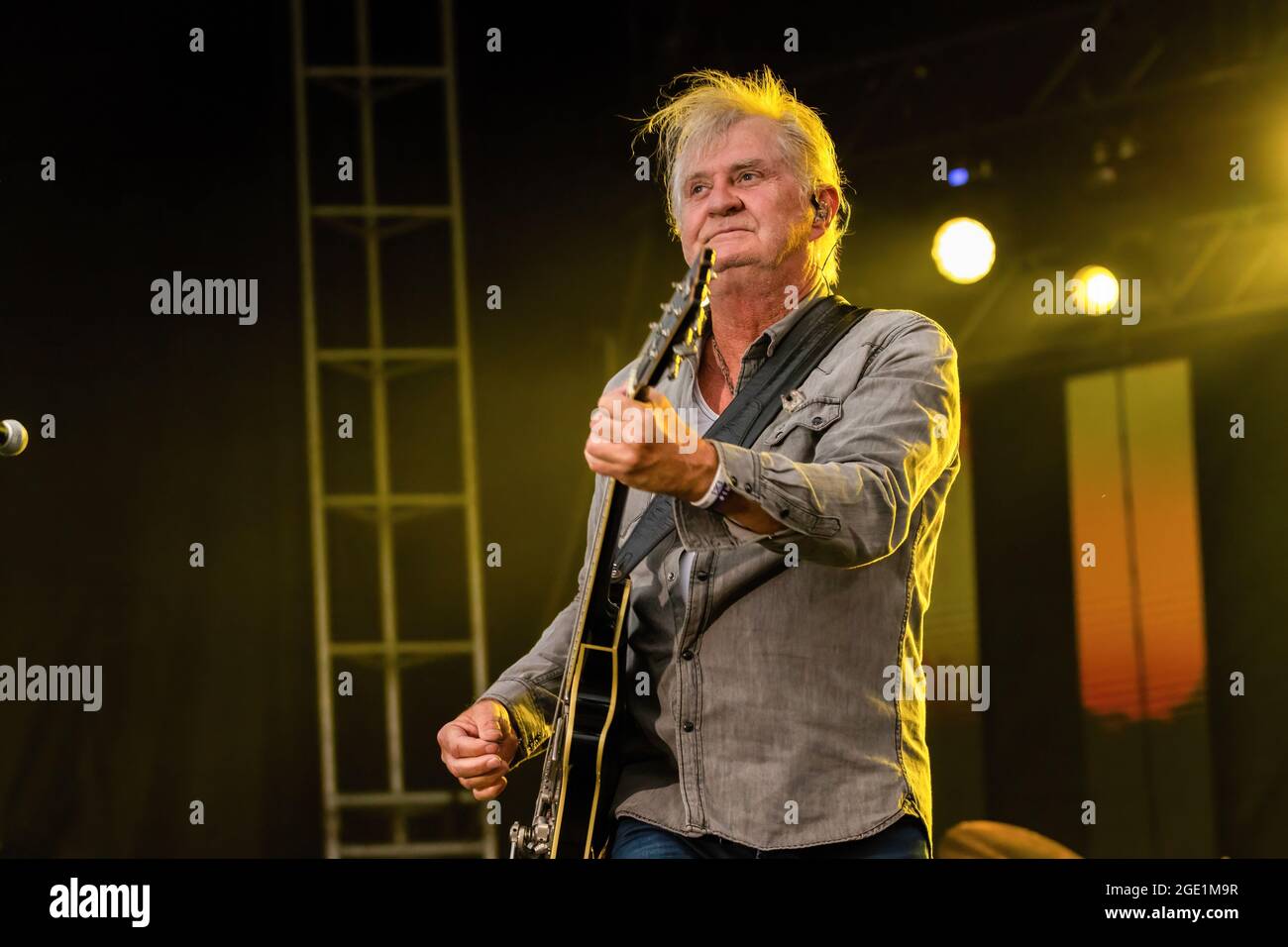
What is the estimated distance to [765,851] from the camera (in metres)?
2.01

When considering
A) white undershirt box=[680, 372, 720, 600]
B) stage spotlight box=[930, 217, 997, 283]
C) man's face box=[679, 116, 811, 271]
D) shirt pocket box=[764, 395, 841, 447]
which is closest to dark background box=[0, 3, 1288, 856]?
stage spotlight box=[930, 217, 997, 283]

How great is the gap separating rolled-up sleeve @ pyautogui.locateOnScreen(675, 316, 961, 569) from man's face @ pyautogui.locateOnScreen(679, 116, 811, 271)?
297 mm

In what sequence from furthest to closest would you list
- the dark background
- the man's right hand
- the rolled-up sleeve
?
1. the dark background
2. the man's right hand
3. the rolled-up sleeve

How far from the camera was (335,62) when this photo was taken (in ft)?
17.1

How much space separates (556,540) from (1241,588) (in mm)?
2941

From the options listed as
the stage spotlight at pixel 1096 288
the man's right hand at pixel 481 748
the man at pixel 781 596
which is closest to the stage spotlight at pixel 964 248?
the stage spotlight at pixel 1096 288

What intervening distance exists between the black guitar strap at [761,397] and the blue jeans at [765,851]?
40cm

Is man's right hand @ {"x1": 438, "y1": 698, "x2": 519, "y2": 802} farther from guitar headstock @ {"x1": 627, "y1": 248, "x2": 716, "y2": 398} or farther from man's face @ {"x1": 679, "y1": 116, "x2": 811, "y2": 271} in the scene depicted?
man's face @ {"x1": 679, "y1": 116, "x2": 811, "y2": 271}

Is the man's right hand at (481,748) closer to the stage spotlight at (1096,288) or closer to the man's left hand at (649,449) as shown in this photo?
the man's left hand at (649,449)

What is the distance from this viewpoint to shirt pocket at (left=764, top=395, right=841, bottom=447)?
2.12 meters

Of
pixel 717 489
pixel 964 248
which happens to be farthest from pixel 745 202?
pixel 964 248

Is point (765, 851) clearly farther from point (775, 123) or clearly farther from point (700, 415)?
point (775, 123)
